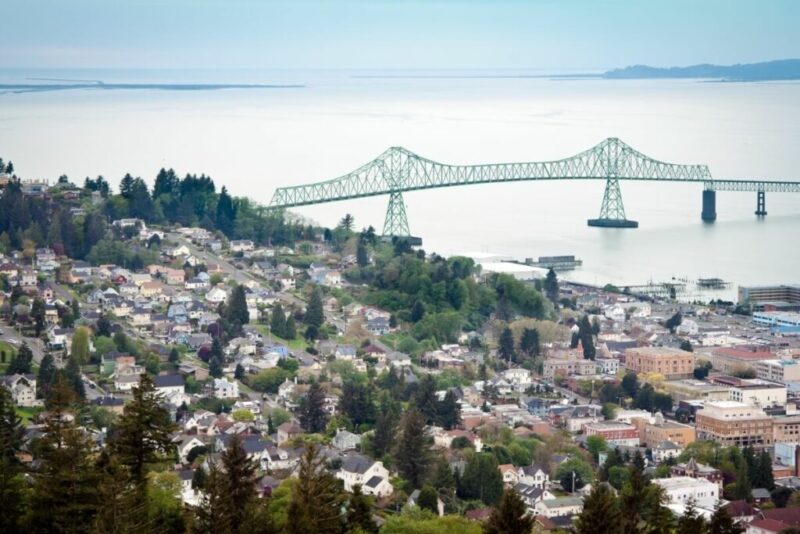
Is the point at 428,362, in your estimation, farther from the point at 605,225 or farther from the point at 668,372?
the point at 605,225

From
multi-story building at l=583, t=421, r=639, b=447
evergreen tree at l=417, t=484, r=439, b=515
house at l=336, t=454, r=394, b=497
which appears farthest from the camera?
multi-story building at l=583, t=421, r=639, b=447

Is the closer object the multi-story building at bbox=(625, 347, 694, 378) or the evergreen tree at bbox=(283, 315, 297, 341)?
the multi-story building at bbox=(625, 347, 694, 378)

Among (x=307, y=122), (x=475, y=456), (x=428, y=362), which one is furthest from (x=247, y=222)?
(x=307, y=122)

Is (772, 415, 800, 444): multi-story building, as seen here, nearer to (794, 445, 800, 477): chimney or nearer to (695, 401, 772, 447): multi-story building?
(695, 401, 772, 447): multi-story building

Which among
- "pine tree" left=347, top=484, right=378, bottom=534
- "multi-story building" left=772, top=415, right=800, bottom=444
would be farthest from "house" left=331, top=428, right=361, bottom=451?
"pine tree" left=347, top=484, right=378, bottom=534

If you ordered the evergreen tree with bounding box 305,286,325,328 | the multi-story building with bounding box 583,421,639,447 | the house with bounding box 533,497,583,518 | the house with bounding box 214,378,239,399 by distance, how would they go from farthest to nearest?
the evergreen tree with bounding box 305,286,325,328, the house with bounding box 214,378,239,399, the multi-story building with bounding box 583,421,639,447, the house with bounding box 533,497,583,518

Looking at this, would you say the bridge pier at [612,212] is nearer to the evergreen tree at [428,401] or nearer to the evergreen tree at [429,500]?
the evergreen tree at [428,401]
